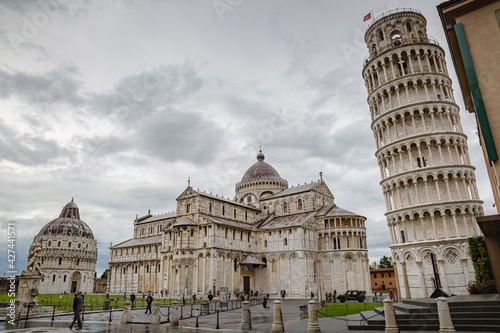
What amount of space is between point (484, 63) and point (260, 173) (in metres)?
55.2

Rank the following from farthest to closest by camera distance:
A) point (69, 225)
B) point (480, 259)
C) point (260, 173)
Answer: point (69, 225)
point (260, 173)
point (480, 259)

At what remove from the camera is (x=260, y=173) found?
6938 cm

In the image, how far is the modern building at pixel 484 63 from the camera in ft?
47.6

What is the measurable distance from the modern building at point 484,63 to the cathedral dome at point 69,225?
319ft

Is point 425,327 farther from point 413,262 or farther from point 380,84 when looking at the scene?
point 380,84

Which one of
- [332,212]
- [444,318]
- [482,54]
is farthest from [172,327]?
[332,212]

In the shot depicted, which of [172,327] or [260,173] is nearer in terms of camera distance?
[172,327]

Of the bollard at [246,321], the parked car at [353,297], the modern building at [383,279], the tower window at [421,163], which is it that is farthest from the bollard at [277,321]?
the modern building at [383,279]

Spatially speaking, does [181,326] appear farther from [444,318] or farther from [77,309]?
[444,318]

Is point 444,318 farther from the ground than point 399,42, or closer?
closer

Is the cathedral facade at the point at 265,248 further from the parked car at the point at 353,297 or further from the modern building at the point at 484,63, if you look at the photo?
the modern building at the point at 484,63

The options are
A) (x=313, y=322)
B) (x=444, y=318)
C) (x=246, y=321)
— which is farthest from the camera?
(x=246, y=321)

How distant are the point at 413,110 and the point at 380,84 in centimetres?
478

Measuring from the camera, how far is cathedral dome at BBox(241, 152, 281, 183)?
225 ft
